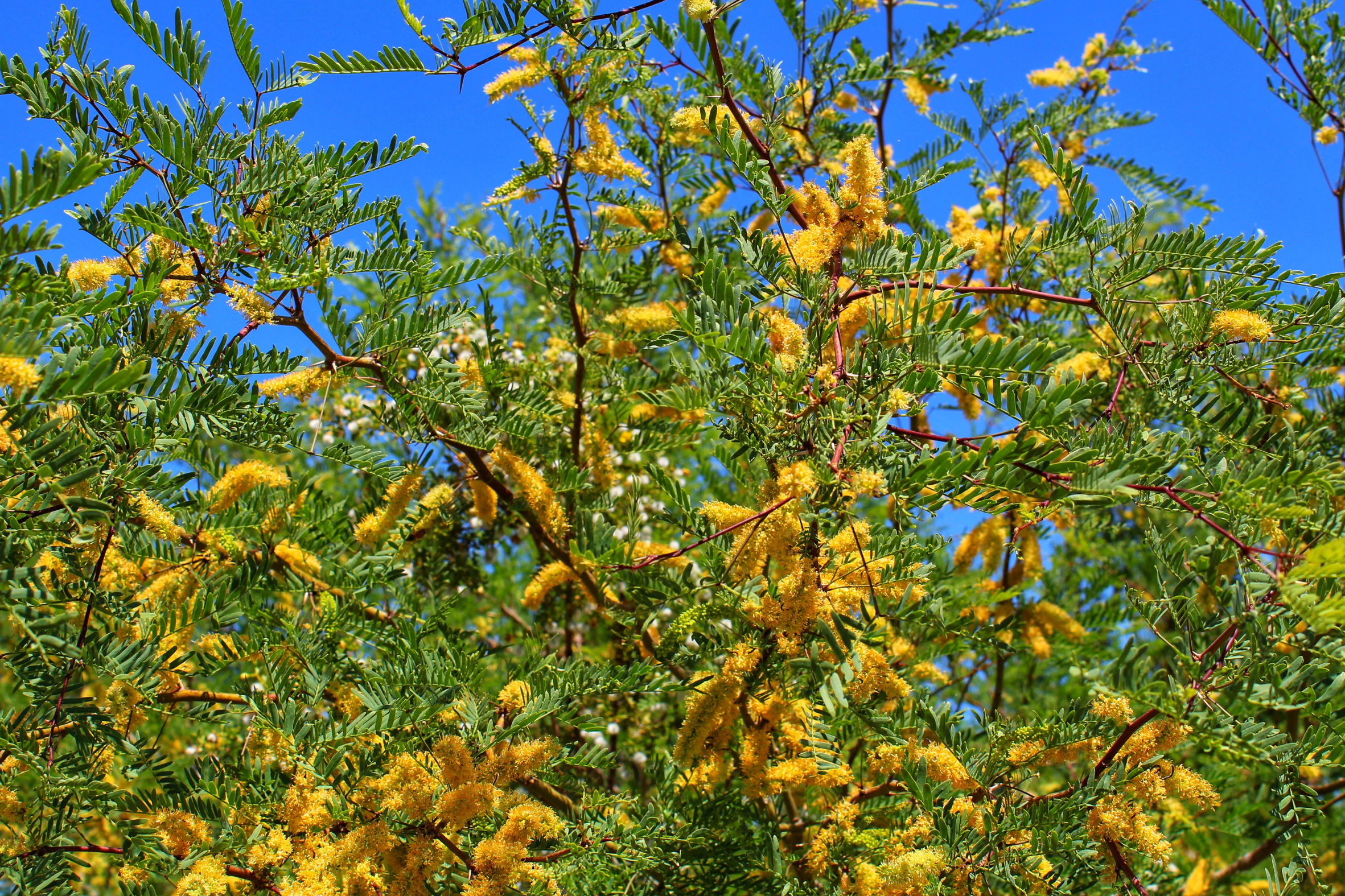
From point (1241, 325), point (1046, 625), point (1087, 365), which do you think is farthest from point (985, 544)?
point (1241, 325)

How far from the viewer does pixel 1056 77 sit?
4070mm

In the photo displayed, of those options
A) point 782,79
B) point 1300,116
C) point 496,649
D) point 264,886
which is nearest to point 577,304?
point 782,79

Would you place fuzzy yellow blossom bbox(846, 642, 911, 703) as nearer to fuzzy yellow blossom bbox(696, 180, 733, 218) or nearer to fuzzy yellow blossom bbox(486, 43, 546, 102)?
fuzzy yellow blossom bbox(486, 43, 546, 102)

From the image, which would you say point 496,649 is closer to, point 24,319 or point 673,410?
point 673,410

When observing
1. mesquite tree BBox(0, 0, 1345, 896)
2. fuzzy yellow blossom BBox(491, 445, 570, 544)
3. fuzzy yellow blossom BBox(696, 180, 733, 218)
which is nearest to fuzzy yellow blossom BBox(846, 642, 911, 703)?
mesquite tree BBox(0, 0, 1345, 896)

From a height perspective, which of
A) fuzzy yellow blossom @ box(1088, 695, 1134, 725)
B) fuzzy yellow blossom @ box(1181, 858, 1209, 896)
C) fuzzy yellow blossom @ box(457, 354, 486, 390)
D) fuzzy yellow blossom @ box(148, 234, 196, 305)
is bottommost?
fuzzy yellow blossom @ box(1181, 858, 1209, 896)

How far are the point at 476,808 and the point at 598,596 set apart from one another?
97 centimetres

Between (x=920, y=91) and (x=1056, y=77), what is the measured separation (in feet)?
2.70

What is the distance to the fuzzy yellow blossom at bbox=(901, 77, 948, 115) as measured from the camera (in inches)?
146

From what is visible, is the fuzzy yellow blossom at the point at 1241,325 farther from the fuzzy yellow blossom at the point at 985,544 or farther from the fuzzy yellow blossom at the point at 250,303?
the fuzzy yellow blossom at the point at 250,303

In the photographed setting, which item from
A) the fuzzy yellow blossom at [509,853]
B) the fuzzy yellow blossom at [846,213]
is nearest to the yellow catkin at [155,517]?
the fuzzy yellow blossom at [509,853]

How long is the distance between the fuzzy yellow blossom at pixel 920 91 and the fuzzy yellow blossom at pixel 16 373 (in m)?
3.34

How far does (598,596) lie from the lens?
110 inches

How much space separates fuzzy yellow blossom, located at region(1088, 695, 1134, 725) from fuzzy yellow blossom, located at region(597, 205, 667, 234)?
207 cm
